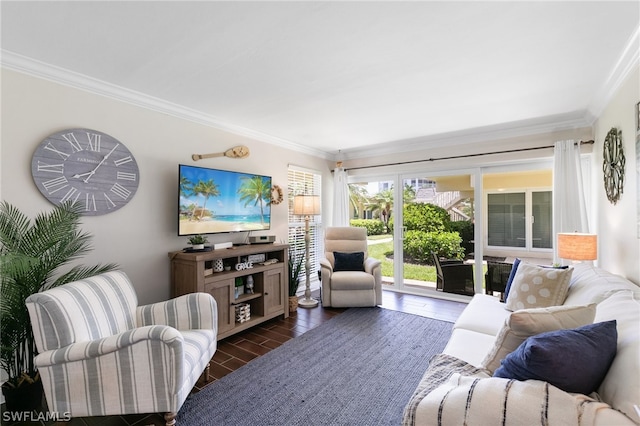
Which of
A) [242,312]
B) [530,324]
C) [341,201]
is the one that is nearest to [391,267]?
[341,201]

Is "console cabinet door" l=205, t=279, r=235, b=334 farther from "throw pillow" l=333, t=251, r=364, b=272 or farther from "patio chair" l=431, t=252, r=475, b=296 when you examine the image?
"patio chair" l=431, t=252, r=475, b=296

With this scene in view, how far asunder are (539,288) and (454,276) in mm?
2106

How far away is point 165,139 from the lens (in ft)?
9.95

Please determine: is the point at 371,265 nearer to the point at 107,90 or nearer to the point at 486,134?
the point at 486,134

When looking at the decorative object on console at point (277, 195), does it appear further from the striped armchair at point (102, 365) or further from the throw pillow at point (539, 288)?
the throw pillow at point (539, 288)

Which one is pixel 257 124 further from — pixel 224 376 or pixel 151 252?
pixel 224 376

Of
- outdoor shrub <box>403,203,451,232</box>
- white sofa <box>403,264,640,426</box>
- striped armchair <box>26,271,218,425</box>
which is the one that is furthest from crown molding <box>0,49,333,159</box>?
white sofa <box>403,264,640,426</box>

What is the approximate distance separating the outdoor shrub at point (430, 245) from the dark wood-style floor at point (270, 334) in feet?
2.15

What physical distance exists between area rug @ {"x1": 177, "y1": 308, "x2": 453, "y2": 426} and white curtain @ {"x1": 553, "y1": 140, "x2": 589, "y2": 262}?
6.19 ft

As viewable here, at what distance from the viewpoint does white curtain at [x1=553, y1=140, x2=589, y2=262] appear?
3.38 metres

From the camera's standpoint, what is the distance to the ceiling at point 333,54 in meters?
1.67

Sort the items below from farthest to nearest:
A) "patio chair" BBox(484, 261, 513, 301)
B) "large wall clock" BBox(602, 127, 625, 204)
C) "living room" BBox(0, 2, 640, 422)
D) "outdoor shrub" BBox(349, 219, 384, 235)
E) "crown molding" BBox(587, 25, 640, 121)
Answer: "outdoor shrub" BBox(349, 219, 384, 235) → "patio chair" BBox(484, 261, 513, 301) → "large wall clock" BBox(602, 127, 625, 204) → "living room" BBox(0, 2, 640, 422) → "crown molding" BBox(587, 25, 640, 121)

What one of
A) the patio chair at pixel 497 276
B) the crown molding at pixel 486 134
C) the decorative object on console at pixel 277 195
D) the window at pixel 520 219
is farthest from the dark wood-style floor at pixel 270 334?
the crown molding at pixel 486 134

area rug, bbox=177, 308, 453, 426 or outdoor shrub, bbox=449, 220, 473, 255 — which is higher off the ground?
outdoor shrub, bbox=449, 220, 473, 255
